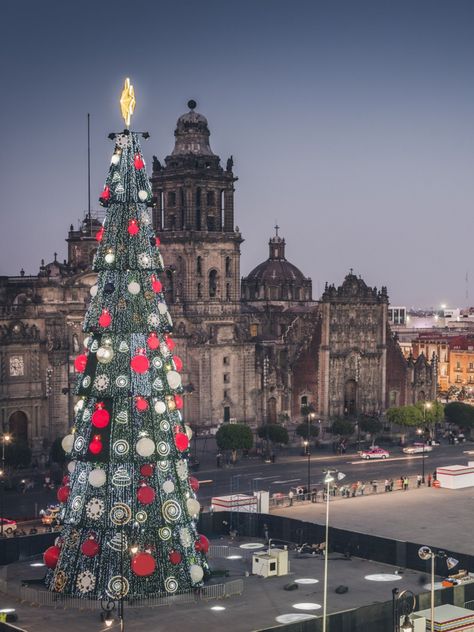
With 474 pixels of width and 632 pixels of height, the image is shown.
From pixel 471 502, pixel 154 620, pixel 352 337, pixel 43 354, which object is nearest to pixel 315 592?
pixel 154 620

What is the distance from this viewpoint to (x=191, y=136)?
109125mm

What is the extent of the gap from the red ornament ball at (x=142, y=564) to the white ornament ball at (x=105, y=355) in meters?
6.73

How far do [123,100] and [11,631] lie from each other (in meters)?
19.0

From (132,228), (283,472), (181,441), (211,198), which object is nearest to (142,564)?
(181,441)

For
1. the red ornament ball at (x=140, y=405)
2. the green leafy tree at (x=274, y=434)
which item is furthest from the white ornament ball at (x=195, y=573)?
the green leafy tree at (x=274, y=434)

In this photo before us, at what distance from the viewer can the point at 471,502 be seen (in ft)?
223

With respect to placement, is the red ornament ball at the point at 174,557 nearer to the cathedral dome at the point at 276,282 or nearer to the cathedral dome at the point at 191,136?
the cathedral dome at the point at 191,136

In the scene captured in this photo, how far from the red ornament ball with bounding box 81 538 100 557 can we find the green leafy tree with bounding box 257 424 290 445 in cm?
5732

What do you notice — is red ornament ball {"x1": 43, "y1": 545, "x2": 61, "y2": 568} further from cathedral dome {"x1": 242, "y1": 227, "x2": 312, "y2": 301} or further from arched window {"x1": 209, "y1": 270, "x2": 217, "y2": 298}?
cathedral dome {"x1": 242, "y1": 227, "x2": 312, "y2": 301}

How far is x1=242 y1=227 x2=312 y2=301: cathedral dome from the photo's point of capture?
14325 centimetres

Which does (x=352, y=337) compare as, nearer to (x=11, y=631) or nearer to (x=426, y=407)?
(x=426, y=407)

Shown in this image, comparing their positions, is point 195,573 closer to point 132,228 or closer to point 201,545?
point 201,545

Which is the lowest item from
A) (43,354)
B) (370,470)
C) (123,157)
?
(370,470)

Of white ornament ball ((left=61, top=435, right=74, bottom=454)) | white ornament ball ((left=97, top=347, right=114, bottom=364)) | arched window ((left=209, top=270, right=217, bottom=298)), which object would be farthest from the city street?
white ornament ball ((left=97, top=347, right=114, bottom=364))
